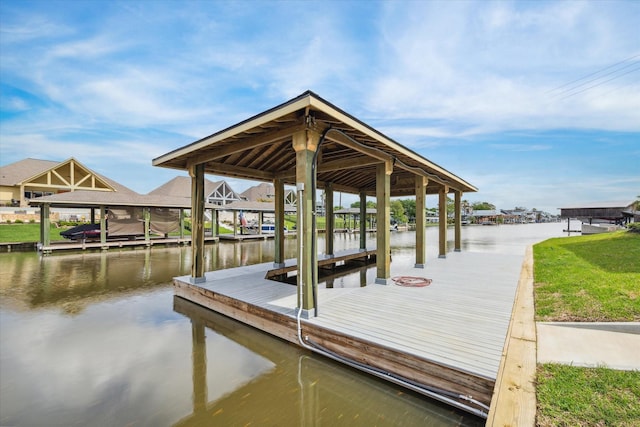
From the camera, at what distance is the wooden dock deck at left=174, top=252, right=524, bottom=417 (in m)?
2.68

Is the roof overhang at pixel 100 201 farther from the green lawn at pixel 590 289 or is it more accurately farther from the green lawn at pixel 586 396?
the green lawn at pixel 586 396

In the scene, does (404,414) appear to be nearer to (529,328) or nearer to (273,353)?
(273,353)

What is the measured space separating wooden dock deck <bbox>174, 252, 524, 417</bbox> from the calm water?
0.19 metres

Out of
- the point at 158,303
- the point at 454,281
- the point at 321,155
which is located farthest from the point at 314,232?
the point at 158,303

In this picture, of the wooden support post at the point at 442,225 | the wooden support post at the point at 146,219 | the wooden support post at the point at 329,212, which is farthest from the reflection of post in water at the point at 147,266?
the wooden support post at the point at 442,225

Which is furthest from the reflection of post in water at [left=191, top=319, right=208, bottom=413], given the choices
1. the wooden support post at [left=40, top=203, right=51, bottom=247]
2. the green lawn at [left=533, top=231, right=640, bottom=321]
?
the wooden support post at [left=40, top=203, right=51, bottom=247]

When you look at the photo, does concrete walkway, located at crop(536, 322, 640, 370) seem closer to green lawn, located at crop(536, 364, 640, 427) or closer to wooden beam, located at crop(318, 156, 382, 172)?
green lawn, located at crop(536, 364, 640, 427)

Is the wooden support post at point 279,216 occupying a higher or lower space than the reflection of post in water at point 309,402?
higher

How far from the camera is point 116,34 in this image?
8195 mm

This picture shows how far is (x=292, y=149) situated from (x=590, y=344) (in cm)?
555

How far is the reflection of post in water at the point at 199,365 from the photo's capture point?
2.81 meters

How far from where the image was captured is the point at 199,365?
354 centimetres

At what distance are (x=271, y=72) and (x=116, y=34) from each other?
4712 millimetres

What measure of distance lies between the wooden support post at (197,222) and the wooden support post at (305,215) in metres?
3.06
